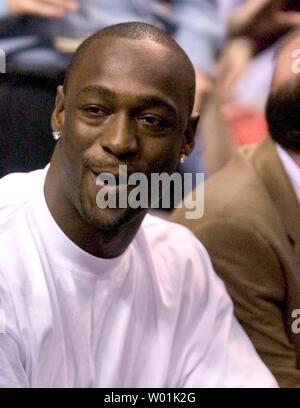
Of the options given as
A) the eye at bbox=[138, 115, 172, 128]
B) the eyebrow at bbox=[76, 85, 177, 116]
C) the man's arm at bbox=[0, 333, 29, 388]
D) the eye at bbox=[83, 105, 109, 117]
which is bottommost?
the man's arm at bbox=[0, 333, 29, 388]

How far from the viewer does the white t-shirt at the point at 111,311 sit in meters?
0.85

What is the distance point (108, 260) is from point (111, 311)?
60 mm

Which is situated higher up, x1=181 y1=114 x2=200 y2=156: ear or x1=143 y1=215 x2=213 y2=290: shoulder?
x1=181 y1=114 x2=200 y2=156: ear

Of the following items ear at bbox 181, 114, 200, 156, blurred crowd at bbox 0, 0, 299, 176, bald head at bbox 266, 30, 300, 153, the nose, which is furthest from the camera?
blurred crowd at bbox 0, 0, 299, 176

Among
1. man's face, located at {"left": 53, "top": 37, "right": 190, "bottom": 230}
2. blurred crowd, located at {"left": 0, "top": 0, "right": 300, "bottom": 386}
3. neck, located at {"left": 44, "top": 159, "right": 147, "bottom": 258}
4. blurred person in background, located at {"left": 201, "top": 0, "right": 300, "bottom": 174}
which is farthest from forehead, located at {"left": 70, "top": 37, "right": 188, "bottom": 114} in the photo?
blurred person in background, located at {"left": 201, "top": 0, "right": 300, "bottom": 174}

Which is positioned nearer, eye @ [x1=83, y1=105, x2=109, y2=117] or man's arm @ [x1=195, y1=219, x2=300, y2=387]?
eye @ [x1=83, y1=105, x2=109, y2=117]

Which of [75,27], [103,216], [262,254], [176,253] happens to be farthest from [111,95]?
[75,27]

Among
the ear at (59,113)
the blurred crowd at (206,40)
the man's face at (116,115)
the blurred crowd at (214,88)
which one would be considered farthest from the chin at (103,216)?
the blurred crowd at (206,40)

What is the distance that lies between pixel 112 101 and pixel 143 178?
0.30 ft

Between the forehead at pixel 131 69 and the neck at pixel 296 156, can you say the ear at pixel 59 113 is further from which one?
the neck at pixel 296 156

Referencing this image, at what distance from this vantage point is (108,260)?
35.7 inches

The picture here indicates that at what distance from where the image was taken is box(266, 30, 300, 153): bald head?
1.18 metres

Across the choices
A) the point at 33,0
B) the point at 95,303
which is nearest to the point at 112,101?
the point at 95,303

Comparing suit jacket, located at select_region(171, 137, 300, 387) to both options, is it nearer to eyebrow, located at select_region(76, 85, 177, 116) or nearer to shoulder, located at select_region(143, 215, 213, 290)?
shoulder, located at select_region(143, 215, 213, 290)
